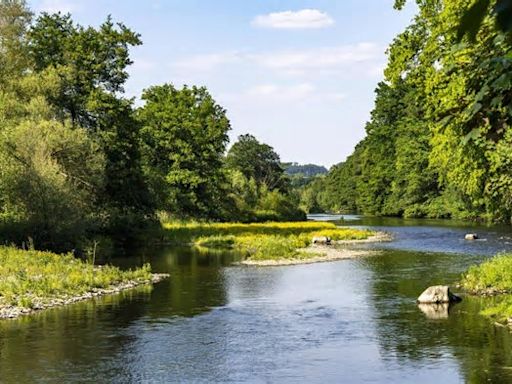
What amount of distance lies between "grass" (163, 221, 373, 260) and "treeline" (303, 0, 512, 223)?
38.3ft

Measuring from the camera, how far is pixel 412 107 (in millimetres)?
108062

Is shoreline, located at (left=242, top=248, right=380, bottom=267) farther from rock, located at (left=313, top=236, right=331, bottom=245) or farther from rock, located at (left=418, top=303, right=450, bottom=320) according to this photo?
rock, located at (left=418, top=303, right=450, bottom=320)

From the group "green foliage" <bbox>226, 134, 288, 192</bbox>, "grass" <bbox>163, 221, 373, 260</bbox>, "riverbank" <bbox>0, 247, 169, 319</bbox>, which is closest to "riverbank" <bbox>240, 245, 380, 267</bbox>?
"grass" <bbox>163, 221, 373, 260</bbox>

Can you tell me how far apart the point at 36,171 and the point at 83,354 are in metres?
21.6

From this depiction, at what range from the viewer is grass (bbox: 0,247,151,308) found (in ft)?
83.5

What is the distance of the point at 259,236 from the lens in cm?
5578

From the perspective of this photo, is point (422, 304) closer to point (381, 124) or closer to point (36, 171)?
point (36, 171)

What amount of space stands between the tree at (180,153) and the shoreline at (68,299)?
3907 centimetres

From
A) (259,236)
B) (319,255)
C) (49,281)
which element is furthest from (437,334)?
(259,236)

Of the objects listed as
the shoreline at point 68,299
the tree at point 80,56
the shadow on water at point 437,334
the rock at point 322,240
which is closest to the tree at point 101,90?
the tree at point 80,56

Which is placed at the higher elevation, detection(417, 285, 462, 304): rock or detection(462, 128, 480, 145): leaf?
detection(462, 128, 480, 145): leaf

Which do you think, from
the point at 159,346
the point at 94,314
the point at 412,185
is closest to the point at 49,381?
the point at 159,346

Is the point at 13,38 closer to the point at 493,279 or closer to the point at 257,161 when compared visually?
the point at 493,279

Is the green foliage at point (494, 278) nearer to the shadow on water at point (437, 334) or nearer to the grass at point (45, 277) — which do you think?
the shadow on water at point (437, 334)
